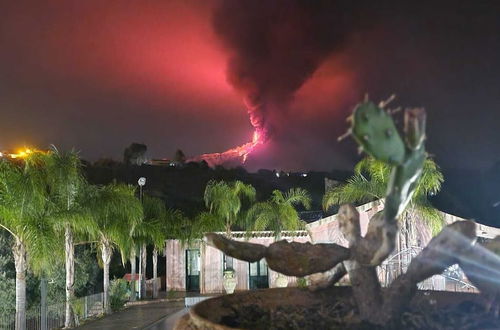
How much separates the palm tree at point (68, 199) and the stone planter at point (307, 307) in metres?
8.48

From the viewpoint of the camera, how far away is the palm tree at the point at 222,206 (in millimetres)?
23078

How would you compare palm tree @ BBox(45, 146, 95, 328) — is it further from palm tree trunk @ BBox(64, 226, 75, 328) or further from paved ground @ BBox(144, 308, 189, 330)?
paved ground @ BBox(144, 308, 189, 330)

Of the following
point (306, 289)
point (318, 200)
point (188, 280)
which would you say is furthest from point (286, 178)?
point (306, 289)

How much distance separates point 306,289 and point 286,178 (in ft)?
156

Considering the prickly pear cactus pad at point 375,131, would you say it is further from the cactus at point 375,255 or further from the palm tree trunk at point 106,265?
the palm tree trunk at point 106,265

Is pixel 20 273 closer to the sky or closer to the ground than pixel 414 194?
closer to the ground

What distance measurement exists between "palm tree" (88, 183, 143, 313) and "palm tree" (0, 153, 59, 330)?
2.40 metres

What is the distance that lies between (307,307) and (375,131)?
2494mm

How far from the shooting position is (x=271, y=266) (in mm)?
4176

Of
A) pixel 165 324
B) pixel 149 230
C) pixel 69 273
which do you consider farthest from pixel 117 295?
pixel 69 273

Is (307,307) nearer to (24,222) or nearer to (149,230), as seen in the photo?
(24,222)

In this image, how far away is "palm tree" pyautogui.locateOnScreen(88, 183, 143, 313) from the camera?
47.6 ft

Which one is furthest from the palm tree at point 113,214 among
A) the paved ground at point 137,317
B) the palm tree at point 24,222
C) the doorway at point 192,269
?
the doorway at point 192,269

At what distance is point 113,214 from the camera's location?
1554cm
